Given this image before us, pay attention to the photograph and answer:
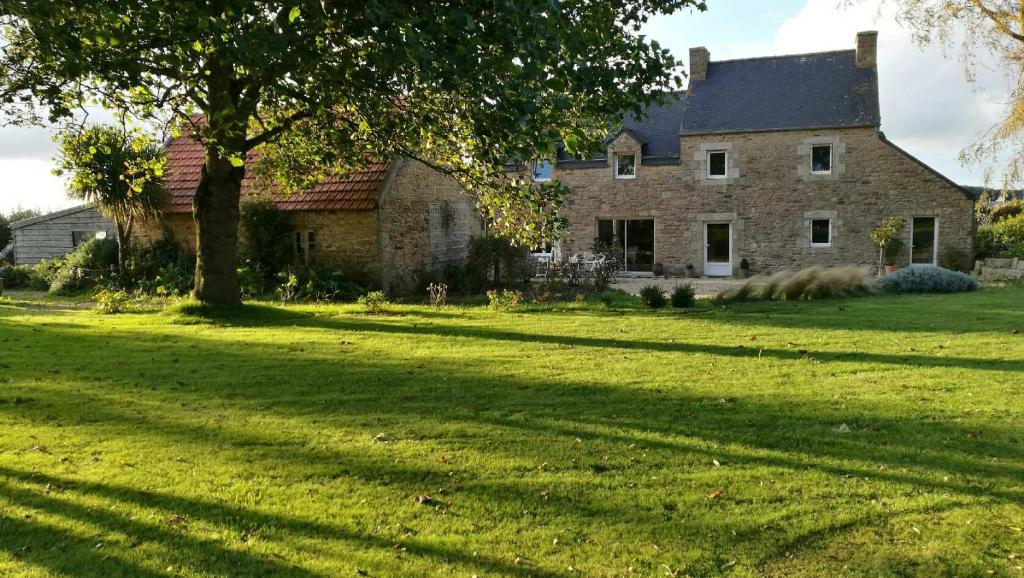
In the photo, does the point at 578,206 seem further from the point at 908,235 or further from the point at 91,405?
the point at 91,405

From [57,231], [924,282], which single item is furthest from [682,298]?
[57,231]

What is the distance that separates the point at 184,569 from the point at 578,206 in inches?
1096

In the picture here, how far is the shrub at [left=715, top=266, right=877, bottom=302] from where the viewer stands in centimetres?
1686

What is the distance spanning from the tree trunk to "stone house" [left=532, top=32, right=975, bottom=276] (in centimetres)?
1422

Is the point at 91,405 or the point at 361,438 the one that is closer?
the point at 361,438

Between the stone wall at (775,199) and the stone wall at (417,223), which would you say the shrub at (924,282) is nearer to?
the stone wall at (775,199)

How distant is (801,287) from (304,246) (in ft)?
42.9

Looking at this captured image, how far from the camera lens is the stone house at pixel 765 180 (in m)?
26.9

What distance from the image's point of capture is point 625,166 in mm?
30375

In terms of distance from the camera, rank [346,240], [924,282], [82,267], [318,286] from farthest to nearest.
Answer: [82,267], [346,240], [318,286], [924,282]

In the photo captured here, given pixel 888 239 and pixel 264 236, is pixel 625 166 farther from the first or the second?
pixel 264 236

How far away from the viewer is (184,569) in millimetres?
3738

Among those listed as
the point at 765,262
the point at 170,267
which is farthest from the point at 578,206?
the point at 170,267

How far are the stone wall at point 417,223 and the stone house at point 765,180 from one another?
14.9 ft
